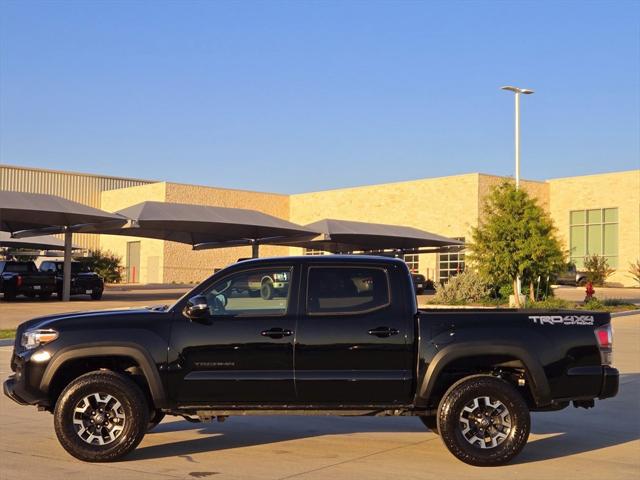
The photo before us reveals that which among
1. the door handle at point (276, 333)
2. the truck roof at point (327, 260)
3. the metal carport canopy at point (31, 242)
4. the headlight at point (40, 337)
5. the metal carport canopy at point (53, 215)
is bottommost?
the headlight at point (40, 337)

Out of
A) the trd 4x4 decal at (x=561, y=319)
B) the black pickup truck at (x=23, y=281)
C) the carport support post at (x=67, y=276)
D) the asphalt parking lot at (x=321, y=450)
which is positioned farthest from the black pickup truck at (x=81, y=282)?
the trd 4x4 decal at (x=561, y=319)

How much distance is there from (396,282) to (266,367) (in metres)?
1.43

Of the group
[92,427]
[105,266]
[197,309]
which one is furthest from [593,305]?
[105,266]

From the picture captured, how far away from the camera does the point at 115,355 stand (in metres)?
8.02

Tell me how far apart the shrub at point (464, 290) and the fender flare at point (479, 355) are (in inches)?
1000

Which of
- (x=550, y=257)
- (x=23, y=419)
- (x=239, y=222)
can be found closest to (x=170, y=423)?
(x=23, y=419)

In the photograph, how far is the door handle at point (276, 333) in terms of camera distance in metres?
8.00

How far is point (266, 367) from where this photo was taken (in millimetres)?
7988

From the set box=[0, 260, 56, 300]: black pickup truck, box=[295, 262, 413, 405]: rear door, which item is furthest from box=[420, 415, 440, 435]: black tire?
box=[0, 260, 56, 300]: black pickup truck

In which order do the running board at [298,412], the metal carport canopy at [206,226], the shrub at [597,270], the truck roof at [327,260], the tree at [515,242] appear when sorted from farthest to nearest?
the shrub at [597,270] → the metal carport canopy at [206,226] → the tree at [515,242] → the truck roof at [327,260] → the running board at [298,412]

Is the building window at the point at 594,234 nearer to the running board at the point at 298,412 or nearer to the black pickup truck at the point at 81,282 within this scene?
the black pickup truck at the point at 81,282

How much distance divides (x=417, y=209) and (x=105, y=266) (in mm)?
22456

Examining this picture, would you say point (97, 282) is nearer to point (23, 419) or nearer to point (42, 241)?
point (42, 241)

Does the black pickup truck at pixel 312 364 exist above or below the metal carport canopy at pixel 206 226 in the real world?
below
